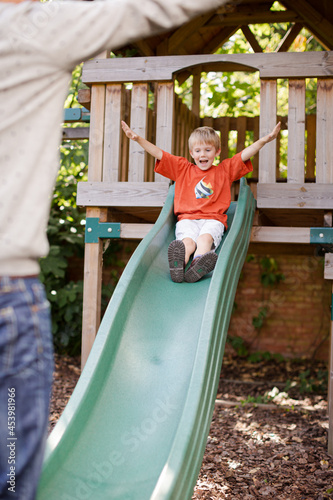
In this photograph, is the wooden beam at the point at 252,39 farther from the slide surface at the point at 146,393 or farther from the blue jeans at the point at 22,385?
the blue jeans at the point at 22,385

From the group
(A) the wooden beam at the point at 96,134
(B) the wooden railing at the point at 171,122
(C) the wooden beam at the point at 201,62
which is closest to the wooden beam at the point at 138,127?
(B) the wooden railing at the point at 171,122

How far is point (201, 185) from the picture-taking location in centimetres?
415

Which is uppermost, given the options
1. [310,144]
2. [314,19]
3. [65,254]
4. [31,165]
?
[314,19]

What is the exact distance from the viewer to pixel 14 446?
1.06 m

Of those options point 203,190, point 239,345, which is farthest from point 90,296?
point 239,345

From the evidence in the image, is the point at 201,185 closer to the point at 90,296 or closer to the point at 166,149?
the point at 166,149

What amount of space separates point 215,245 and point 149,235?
0.51 m

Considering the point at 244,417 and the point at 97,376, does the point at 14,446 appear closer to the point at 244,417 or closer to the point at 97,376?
the point at 97,376

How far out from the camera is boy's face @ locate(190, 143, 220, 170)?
413 cm

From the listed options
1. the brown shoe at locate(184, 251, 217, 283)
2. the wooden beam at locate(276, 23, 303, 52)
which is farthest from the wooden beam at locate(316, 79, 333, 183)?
the wooden beam at locate(276, 23, 303, 52)

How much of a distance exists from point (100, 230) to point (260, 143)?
5.12 feet

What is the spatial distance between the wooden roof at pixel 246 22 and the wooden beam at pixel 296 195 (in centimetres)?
330

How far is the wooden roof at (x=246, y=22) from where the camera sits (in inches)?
264

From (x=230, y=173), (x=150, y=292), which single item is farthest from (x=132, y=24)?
(x=230, y=173)
